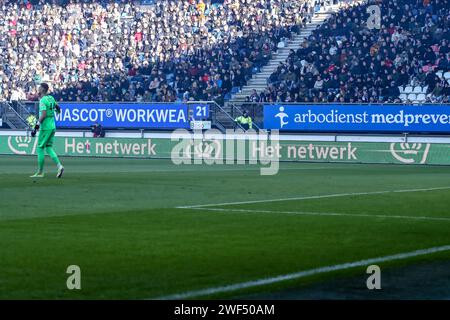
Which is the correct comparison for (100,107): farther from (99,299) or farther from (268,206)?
(99,299)

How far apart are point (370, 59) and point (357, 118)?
3.24 metres

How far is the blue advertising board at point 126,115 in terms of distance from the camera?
1898 inches

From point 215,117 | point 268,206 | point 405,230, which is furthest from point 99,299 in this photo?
point 215,117

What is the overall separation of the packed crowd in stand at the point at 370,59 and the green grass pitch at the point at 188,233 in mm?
22437

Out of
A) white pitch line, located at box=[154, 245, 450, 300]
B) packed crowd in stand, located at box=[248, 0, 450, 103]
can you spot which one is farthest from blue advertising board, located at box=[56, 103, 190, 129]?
white pitch line, located at box=[154, 245, 450, 300]

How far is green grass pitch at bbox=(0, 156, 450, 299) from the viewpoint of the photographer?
9359 mm

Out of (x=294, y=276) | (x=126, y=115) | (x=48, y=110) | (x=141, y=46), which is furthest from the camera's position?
(x=141, y=46)

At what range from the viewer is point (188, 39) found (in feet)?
177

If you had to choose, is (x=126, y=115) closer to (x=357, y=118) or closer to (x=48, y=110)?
(x=357, y=118)

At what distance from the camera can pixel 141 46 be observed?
55.2 m

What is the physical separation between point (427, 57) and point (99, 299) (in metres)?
38.2

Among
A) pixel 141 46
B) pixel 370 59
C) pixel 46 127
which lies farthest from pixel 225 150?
pixel 46 127

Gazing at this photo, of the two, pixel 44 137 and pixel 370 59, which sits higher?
pixel 370 59

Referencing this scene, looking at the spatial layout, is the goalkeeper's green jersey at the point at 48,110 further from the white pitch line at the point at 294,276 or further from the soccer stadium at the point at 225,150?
the white pitch line at the point at 294,276
